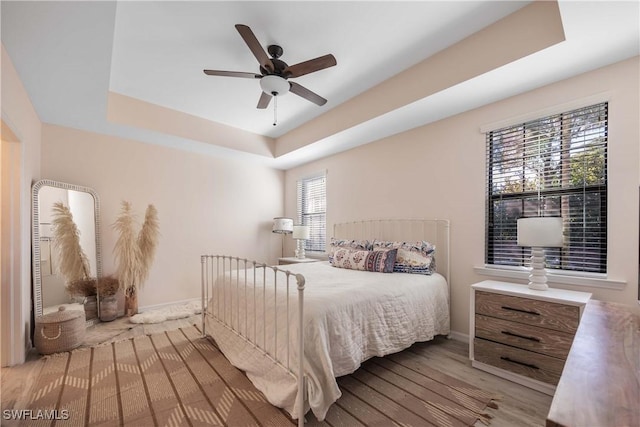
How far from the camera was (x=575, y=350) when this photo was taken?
2.94 feet

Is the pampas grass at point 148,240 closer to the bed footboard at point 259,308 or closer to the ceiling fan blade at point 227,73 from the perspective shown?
the bed footboard at point 259,308

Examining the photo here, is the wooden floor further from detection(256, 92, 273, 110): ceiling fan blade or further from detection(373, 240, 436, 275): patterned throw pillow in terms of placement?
detection(256, 92, 273, 110): ceiling fan blade

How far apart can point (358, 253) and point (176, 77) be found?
2791mm

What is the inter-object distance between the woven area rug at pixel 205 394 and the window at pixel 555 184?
1.36 m

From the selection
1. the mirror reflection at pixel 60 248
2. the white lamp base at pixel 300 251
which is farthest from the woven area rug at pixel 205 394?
the white lamp base at pixel 300 251

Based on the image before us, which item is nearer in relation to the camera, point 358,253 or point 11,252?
point 11,252

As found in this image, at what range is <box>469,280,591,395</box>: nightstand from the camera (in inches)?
76.5

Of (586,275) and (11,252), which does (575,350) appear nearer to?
(586,275)

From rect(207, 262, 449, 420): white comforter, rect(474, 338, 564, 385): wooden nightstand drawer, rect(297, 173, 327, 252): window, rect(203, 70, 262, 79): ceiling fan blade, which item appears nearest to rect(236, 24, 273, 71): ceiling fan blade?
rect(203, 70, 262, 79): ceiling fan blade

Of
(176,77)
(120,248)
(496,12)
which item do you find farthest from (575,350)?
(120,248)

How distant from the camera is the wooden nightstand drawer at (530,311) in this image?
193 centimetres

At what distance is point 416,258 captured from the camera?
9.79ft

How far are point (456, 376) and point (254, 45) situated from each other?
9.89 feet

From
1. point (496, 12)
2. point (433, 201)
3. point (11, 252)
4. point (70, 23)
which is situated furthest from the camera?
point (433, 201)
